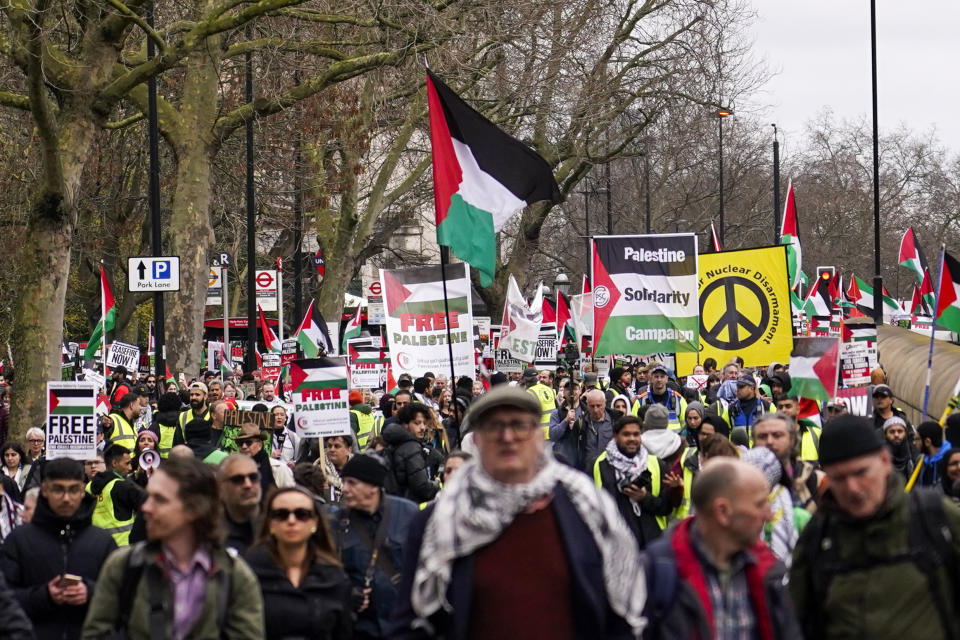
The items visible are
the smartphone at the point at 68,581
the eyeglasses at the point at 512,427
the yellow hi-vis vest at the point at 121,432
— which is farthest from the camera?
the yellow hi-vis vest at the point at 121,432

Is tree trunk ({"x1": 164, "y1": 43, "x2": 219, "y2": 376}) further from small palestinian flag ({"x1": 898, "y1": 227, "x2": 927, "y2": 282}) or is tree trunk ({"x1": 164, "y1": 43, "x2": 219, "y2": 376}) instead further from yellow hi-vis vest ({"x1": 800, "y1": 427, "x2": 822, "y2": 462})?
yellow hi-vis vest ({"x1": 800, "y1": 427, "x2": 822, "y2": 462})

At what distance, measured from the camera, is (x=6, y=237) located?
32.3 metres

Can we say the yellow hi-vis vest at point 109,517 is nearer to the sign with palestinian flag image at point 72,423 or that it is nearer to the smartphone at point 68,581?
the sign with palestinian flag image at point 72,423

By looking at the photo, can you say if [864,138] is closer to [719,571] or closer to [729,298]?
[729,298]

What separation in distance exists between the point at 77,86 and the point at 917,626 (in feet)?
52.5

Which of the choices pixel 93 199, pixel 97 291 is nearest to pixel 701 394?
pixel 93 199

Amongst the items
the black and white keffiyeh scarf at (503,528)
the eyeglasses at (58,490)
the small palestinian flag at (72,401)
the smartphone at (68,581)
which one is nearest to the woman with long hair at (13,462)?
the small palestinian flag at (72,401)

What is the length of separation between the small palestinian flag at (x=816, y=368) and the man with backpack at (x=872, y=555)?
Result: 861 centimetres

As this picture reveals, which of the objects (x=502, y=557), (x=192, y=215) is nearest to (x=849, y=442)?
(x=502, y=557)

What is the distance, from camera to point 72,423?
428 inches

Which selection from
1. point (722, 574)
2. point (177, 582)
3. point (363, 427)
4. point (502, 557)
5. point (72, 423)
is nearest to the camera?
point (502, 557)

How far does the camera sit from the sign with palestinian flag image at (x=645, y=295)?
592 inches

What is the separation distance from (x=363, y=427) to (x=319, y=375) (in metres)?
2.97

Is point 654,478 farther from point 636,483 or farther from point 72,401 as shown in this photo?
point 72,401
